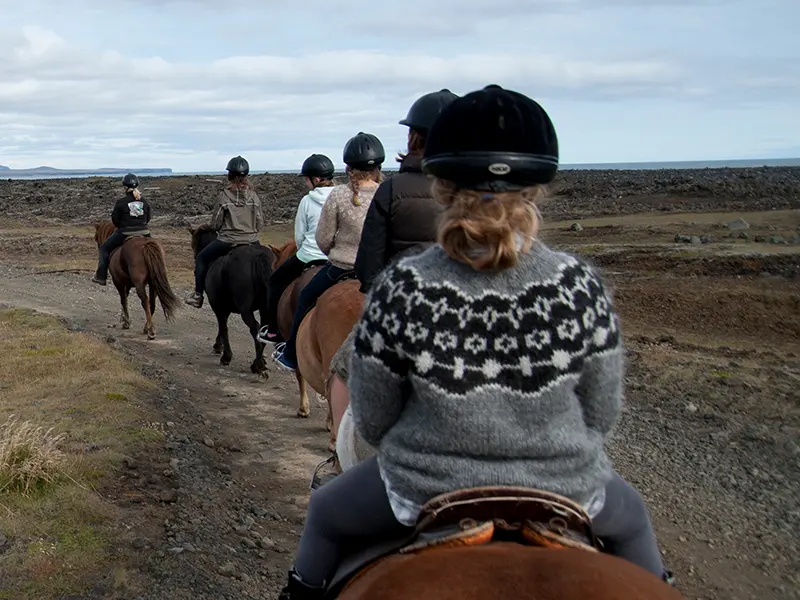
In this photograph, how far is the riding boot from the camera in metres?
2.76

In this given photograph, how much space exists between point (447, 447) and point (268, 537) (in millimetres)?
3728

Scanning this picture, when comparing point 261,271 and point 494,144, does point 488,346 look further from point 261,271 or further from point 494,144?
point 261,271

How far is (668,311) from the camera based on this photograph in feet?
47.3

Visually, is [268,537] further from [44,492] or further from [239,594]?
[44,492]

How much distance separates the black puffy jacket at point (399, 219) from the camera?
185 inches

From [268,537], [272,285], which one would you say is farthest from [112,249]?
[268,537]

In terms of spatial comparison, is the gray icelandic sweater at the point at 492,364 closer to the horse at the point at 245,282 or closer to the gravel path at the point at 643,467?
the gravel path at the point at 643,467

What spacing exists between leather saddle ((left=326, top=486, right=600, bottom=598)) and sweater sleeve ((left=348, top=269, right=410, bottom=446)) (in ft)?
1.01

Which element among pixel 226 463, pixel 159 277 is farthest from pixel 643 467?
pixel 159 277

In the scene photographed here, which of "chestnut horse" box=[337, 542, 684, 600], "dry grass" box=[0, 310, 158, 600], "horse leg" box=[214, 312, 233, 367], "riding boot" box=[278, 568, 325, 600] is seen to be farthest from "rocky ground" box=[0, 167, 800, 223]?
"chestnut horse" box=[337, 542, 684, 600]

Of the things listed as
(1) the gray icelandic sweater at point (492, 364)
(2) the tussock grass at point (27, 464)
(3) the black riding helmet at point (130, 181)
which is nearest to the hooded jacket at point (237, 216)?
(3) the black riding helmet at point (130, 181)

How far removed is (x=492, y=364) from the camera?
7.43ft

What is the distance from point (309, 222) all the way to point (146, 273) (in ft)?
21.5

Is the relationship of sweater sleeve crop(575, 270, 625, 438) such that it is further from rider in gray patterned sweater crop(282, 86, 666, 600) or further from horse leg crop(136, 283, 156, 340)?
horse leg crop(136, 283, 156, 340)
